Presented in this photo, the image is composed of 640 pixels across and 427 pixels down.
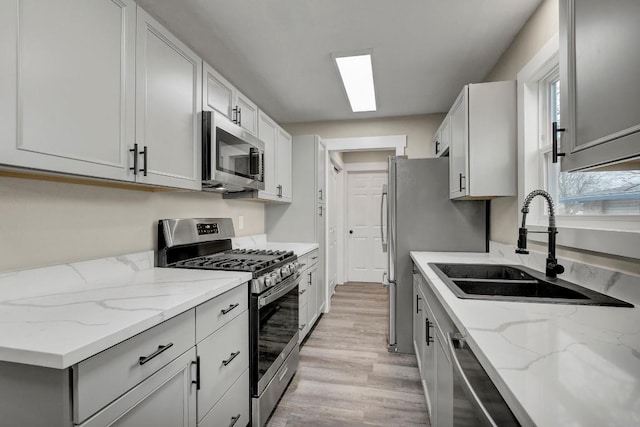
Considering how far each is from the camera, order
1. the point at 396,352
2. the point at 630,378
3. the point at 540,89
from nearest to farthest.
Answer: the point at 630,378, the point at 540,89, the point at 396,352

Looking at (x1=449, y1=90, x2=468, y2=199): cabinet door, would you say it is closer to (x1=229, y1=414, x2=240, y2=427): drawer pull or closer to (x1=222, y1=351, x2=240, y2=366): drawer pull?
(x1=222, y1=351, x2=240, y2=366): drawer pull

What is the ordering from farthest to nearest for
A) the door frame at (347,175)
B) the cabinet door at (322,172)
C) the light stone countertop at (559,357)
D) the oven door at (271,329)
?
1. the door frame at (347,175)
2. the cabinet door at (322,172)
3. the oven door at (271,329)
4. the light stone countertop at (559,357)

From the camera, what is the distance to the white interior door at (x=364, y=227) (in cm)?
547

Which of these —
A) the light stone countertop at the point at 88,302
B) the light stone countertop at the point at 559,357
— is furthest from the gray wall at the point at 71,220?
the light stone countertop at the point at 559,357

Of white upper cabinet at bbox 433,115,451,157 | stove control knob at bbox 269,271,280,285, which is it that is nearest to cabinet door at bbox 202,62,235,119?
stove control knob at bbox 269,271,280,285

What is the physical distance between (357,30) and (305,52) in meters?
0.45

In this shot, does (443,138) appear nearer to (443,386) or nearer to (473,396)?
(443,386)

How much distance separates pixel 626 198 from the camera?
1.25 m

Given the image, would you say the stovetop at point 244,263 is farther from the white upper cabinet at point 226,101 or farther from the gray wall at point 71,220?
the white upper cabinet at point 226,101

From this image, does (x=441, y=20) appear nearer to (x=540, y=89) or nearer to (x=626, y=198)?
(x=540, y=89)

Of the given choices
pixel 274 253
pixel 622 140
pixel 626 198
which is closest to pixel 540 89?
pixel 626 198

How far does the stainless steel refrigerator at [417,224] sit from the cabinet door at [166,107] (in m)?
1.72

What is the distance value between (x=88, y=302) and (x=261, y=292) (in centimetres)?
80

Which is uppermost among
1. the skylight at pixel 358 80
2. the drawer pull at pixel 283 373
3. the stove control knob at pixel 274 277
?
the skylight at pixel 358 80
